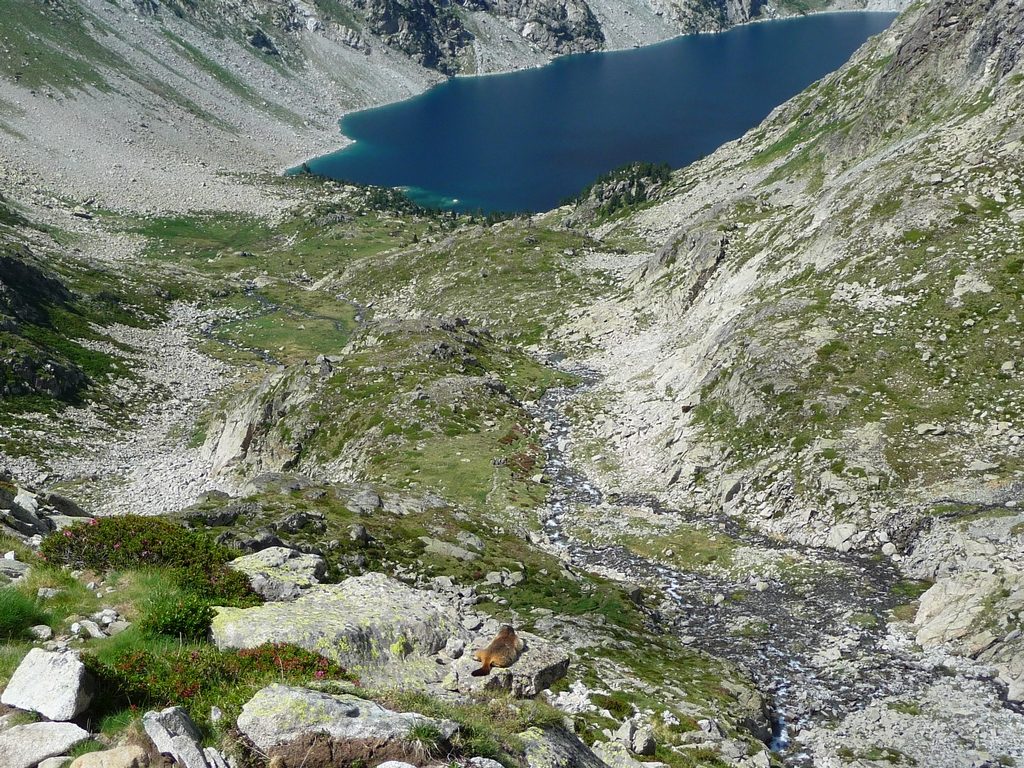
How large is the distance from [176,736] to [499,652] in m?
8.88

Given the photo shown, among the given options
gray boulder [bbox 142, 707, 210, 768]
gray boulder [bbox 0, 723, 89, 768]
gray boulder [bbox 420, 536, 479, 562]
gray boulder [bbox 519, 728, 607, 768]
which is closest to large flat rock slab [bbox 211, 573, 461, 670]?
gray boulder [bbox 142, 707, 210, 768]

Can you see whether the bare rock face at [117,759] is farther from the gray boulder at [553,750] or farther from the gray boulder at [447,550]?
the gray boulder at [447,550]

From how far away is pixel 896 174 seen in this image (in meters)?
57.4

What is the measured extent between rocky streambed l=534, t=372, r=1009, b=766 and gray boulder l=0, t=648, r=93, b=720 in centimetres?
1993

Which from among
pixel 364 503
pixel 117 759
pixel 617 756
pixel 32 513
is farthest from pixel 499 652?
pixel 364 503

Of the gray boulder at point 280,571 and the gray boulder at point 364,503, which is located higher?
the gray boulder at point 280,571

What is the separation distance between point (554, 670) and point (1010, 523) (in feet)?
73.2

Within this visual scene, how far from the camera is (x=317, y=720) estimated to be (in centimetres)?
1099

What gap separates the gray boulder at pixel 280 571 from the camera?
62.3 feet

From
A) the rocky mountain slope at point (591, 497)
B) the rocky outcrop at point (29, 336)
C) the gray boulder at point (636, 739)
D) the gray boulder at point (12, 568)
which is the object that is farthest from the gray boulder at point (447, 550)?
the rocky outcrop at point (29, 336)

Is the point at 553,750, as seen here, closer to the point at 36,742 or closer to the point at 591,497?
the point at 36,742

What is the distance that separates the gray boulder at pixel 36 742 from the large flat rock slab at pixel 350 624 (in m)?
4.19

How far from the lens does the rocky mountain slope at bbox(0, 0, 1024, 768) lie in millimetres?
13781

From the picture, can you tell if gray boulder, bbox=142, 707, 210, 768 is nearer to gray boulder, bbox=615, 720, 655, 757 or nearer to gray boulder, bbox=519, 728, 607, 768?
gray boulder, bbox=519, 728, 607, 768
